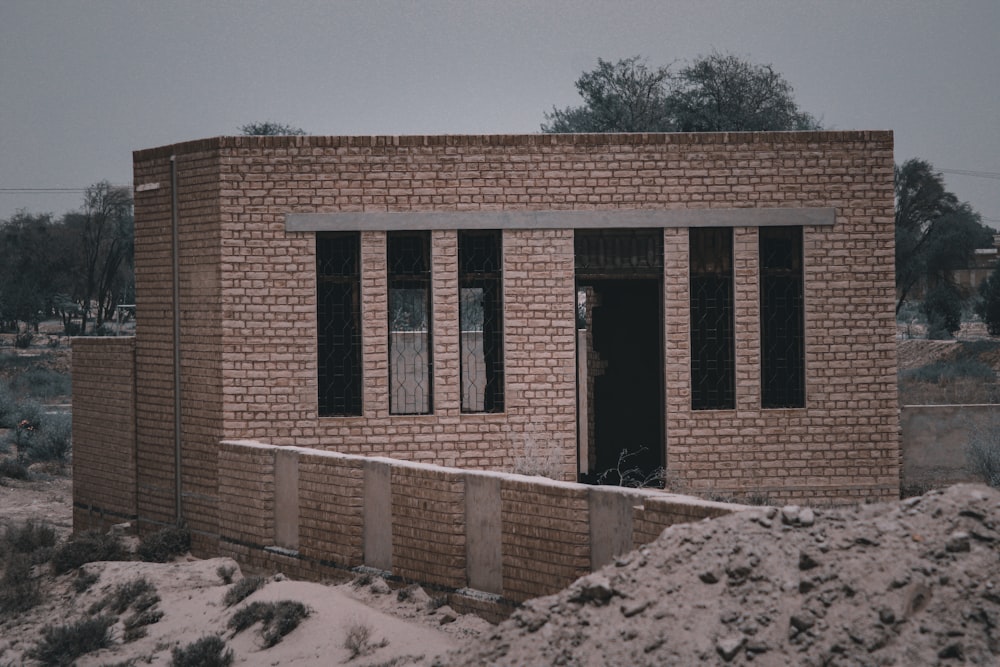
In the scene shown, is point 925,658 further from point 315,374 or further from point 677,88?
point 677,88

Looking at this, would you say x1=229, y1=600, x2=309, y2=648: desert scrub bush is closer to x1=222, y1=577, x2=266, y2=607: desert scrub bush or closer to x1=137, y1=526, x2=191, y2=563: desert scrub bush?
x1=222, y1=577, x2=266, y2=607: desert scrub bush

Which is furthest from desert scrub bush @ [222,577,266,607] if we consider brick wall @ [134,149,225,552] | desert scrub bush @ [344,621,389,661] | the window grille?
the window grille

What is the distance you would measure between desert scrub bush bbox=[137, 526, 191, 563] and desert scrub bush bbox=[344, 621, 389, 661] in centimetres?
493

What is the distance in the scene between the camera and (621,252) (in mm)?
15367

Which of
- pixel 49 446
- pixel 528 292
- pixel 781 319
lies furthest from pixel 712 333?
pixel 49 446

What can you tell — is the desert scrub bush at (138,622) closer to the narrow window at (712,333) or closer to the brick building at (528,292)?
the brick building at (528,292)

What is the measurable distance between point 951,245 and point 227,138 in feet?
156

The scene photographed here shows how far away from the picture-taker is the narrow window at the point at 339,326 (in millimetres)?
15172

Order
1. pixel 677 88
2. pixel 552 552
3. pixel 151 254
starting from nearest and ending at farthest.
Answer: pixel 552 552, pixel 151 254, pixel 677 88

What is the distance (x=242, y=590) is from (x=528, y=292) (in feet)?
16.8

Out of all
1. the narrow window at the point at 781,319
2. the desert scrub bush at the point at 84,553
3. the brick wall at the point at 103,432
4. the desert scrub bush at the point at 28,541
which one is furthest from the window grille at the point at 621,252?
the desert scrub bush at the point at 28,541

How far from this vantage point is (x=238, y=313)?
48.6 feet

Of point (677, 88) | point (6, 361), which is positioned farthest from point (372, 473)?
point (6, 361)

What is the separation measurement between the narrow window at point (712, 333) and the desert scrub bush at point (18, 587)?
8209 mm
